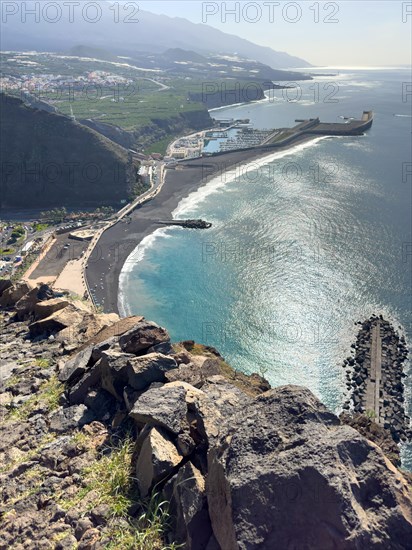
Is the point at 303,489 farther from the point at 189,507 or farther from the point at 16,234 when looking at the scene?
the point at 16,234

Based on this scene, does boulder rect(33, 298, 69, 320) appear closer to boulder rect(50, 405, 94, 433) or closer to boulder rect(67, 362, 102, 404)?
boulder rect(67, 362, 102, 404)

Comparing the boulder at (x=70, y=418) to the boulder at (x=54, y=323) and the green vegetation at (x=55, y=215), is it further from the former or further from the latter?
the green vegetation at (x=55, y=215)

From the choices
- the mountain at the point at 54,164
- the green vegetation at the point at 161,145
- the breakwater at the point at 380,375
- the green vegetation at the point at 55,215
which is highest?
the green vegetation at the point at 161,145

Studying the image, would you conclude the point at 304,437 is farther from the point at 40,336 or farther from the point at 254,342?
the point at 254,342

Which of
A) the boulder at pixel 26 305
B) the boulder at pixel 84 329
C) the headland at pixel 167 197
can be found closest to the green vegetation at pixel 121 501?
the boulder at pixel 84 329

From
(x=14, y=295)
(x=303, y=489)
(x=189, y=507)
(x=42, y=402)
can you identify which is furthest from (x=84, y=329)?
(x=303, y=489)
